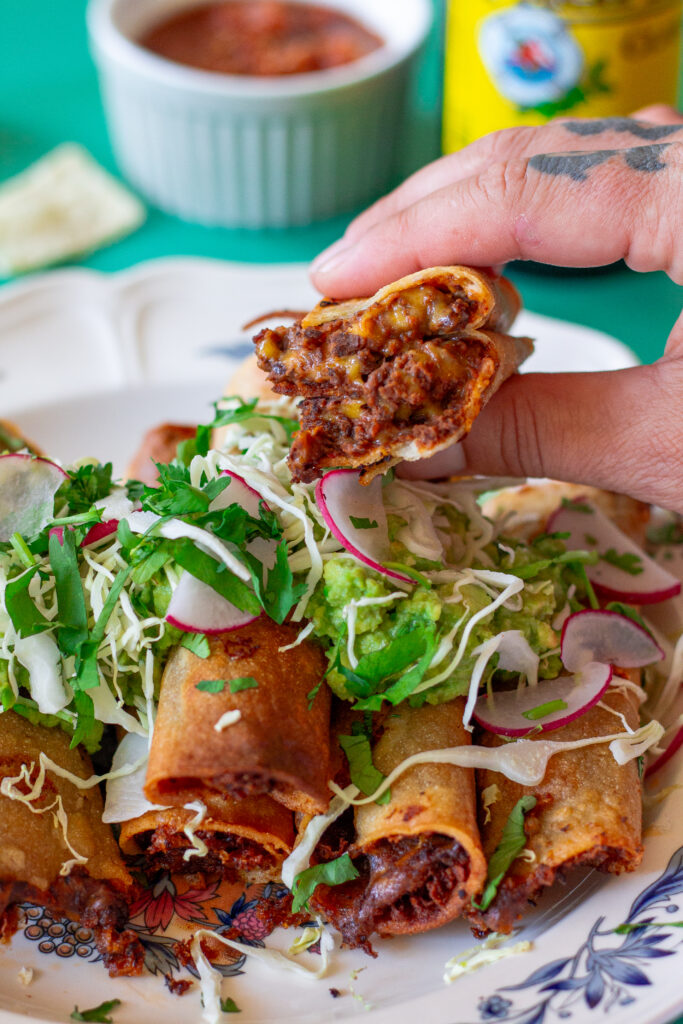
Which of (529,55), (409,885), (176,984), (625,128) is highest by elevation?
(625,128)

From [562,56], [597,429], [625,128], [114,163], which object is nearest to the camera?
[597,429]

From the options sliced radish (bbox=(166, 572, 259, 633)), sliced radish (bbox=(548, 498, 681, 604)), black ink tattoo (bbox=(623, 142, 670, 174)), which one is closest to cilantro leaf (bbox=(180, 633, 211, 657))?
sliced radish (bbox=(166, 572, 259, 633))

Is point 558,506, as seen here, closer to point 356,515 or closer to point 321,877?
point 356,515

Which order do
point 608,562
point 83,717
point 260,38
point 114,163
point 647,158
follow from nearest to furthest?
point 83,717, point 647,158, point 608,562, point 260,38, point 114,163

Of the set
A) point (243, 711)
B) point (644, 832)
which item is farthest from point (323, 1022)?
point (644, 832)

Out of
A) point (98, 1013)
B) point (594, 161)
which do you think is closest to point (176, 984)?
point (98, 1013)

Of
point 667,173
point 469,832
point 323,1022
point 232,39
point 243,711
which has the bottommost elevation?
point 323,1022

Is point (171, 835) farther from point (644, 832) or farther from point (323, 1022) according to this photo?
point (644, 832)
